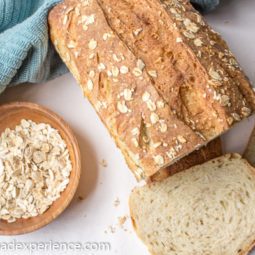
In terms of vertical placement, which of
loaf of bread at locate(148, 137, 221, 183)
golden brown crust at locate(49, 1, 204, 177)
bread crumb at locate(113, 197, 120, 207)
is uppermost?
golden brown crust at locate(49, 1, 204, 177)

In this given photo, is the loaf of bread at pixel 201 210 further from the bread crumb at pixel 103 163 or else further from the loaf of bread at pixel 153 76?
the loaf of bread at pixel 153 76

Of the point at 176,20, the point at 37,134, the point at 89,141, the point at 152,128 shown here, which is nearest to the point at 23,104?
the point at 37,134

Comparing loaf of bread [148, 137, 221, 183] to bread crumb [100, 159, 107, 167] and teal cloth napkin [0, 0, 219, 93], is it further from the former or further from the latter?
teal cloth napkin [0, 0, 219, 93]

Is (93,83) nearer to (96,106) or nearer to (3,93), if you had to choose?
(96,106)

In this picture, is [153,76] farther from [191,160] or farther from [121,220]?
[121,220]

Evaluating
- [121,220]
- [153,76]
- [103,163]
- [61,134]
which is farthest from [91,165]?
[153,76]

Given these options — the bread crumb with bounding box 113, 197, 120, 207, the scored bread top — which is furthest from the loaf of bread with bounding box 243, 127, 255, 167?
the bread crumb with bounding box 113, 197, 120, 207
